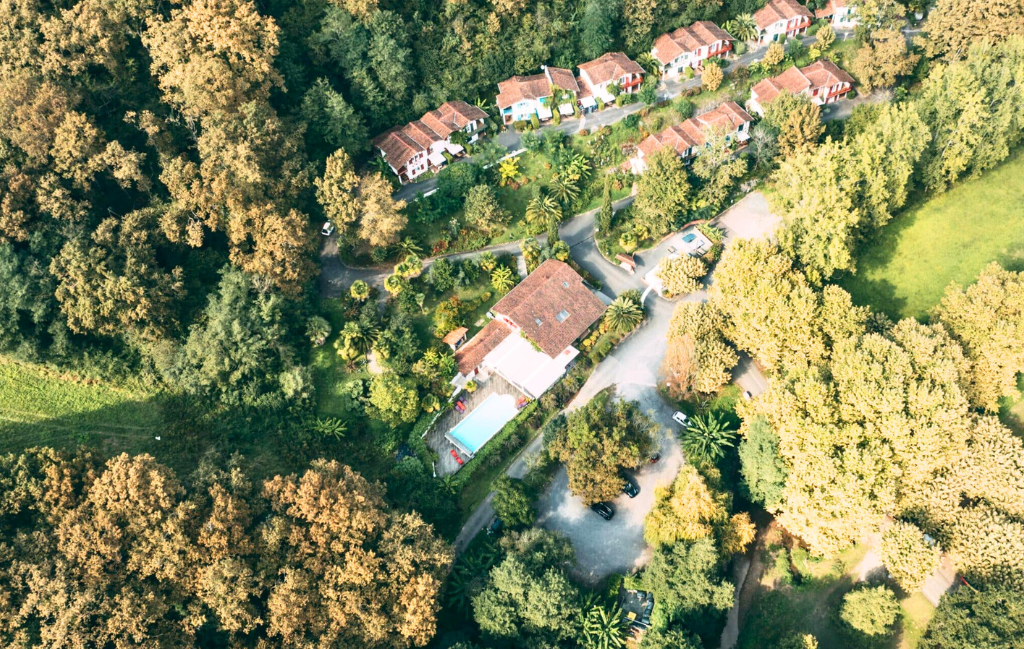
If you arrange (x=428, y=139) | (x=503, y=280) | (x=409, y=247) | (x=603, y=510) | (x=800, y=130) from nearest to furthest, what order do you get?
(x=603, y=510) < (x=503, y=280) < (x=409, y=247) < (x=800, y=130) < (x=428, y=139)

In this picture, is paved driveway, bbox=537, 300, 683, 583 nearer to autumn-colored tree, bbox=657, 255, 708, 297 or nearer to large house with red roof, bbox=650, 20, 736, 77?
autumn-colored tree, bbox=657, 255, 708, 297

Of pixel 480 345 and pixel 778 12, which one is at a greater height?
pixel 778 12

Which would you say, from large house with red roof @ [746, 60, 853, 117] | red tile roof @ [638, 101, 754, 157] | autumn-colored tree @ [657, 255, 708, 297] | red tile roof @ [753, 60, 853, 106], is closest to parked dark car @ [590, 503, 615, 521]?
autumn-colored tree @ [657, 255, 708, 297]

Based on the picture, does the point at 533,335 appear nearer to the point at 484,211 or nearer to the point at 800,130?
the point at 484,211

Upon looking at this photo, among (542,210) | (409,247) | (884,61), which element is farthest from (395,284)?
(884,61)

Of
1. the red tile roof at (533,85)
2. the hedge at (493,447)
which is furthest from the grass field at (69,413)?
the red tile roof at (533,85)

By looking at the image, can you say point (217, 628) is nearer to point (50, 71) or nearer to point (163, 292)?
point (163, 292)
